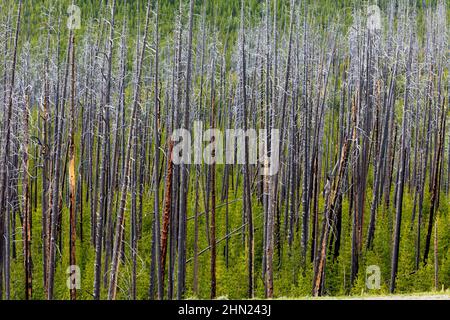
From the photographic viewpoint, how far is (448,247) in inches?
779

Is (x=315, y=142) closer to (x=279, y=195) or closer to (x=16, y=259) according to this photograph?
(x=279, y=195)

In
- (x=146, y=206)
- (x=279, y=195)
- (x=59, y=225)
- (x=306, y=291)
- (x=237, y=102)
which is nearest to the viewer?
(x=306, y=291)

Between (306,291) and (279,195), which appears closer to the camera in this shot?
(306,291)

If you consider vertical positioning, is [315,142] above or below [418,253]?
above

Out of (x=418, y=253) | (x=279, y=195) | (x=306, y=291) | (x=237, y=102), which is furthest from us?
(x=237, y=102)

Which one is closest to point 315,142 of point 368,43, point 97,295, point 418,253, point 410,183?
point 368,43

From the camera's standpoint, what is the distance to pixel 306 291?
1712 cm

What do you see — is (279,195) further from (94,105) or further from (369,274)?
(94,105)

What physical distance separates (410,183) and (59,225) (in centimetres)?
1401

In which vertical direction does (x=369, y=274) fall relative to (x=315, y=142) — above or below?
below

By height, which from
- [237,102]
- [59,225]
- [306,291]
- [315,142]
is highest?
[237,102]

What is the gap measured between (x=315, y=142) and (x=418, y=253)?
4.48 metres
